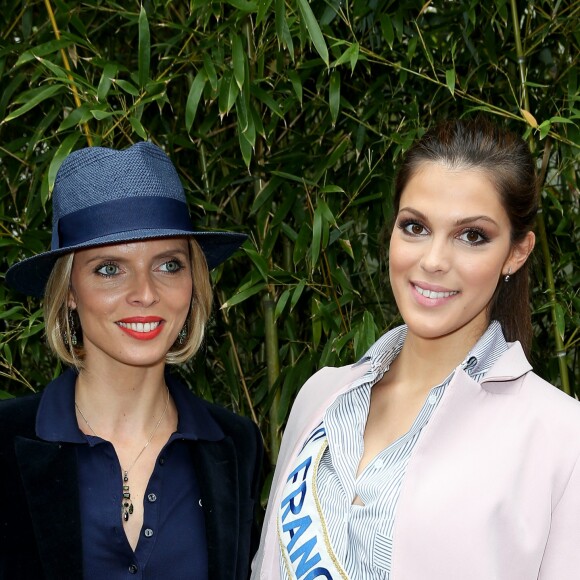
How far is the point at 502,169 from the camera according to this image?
1834 mm

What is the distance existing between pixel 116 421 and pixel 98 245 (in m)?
0.38

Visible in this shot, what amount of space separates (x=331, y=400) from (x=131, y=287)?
1.63 ft

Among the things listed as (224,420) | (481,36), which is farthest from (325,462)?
(481,36)

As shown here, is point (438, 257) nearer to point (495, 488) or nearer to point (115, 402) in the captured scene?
point (495, 488)

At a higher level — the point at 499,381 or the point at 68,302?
the point at 68,302

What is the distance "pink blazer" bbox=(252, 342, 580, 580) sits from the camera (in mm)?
1621

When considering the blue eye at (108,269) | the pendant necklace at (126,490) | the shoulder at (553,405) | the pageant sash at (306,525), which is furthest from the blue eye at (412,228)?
the pendant necklace at (126,490)

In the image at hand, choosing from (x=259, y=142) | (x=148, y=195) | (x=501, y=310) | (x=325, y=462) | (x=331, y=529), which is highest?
(x=259, y=142)

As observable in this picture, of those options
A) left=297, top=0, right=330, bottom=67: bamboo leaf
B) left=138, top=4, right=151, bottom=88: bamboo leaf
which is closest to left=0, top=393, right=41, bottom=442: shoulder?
left=138, top=4, right=151, bottom=88: bamboo leaf

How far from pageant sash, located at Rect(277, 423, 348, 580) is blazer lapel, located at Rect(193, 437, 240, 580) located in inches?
4.5

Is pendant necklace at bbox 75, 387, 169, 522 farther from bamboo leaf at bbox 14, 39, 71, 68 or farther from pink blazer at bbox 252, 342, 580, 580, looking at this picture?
bamboo leaf at bbox 14, 39, 71, 68

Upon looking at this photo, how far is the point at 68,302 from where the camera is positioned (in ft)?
6.66

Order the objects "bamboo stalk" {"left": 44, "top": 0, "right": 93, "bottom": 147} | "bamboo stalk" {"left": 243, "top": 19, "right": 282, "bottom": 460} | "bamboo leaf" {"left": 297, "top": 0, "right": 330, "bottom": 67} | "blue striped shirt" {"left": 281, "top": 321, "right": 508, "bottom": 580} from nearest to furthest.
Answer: "blue striped shirt" {"left": 281, "top": 321, "right": 508, "bottom": 580} < "bamboo leaf" {"left": 297, "top": 0, "right": 330, "bottom": 67} < "bamboo stalk" {"left": 44, "top": 0, "right": 93, "bottom": 147} < "bamboo stalk" {"left": 243, "top": 19, "right": 282, "bottom": 460}

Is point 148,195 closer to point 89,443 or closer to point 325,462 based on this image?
point 89,443
